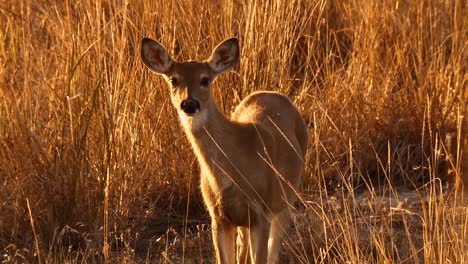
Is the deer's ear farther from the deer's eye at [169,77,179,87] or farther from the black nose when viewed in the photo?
the black nose

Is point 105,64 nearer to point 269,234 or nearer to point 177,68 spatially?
point 177,68

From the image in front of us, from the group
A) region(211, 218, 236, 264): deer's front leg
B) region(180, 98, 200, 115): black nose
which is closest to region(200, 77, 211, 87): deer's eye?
region(180, 98, 200, 115): black nose

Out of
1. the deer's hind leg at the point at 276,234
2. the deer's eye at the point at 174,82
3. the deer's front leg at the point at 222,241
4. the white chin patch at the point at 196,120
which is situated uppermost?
the deer's eye at the point at 174,82

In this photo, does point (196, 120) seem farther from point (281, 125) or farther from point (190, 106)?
point (281, 125)

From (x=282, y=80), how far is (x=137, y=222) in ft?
5.42

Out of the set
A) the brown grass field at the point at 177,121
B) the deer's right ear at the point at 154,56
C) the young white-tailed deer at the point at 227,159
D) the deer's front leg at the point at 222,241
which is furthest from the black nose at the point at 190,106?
the brown grass field at the point at 177,121

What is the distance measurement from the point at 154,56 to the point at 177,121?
1.33 m

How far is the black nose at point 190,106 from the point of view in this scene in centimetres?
714

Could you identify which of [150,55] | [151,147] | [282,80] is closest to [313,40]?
[282,80]

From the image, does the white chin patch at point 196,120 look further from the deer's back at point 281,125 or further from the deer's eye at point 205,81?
the deer's back at point 281,125

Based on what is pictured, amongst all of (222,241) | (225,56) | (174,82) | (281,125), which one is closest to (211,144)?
(174,82)

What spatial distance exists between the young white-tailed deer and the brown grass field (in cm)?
26

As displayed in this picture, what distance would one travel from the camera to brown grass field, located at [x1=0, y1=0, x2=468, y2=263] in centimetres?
801

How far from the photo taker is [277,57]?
9.23 m
